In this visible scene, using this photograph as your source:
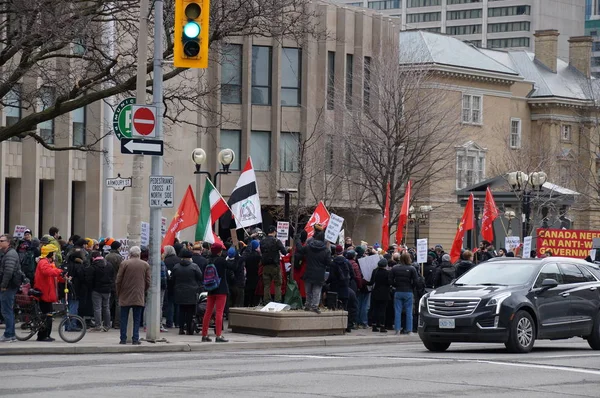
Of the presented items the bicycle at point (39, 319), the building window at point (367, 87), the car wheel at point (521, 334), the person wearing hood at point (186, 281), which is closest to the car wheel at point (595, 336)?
the car wheel at point (521, 334)

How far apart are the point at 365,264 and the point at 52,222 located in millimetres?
21983

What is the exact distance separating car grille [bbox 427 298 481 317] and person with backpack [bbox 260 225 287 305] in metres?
4.55

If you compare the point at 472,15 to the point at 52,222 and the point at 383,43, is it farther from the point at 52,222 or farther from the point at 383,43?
Answer: the point at 52,222

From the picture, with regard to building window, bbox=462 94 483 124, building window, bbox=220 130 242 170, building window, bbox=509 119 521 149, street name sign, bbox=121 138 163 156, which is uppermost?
building window, bbox=462 94 483 124

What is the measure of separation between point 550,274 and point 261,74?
35310mm

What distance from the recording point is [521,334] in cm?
2020

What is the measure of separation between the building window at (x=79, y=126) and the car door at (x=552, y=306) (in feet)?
91.6

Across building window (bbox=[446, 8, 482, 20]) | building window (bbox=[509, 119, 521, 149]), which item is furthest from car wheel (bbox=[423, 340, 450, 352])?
building window (bbox=[446, 8, 482, 20])

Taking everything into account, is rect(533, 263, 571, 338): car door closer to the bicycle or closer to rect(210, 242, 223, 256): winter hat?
rect(210, 242, 223, 256): winter hat

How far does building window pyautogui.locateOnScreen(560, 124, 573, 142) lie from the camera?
81.9 meters

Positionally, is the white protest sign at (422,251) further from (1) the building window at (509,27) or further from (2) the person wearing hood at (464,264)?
(1) the building window at (509,27)

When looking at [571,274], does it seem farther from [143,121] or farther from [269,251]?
[143,121]

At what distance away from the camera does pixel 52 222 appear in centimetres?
4653

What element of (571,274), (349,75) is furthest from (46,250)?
→ (349,75)
